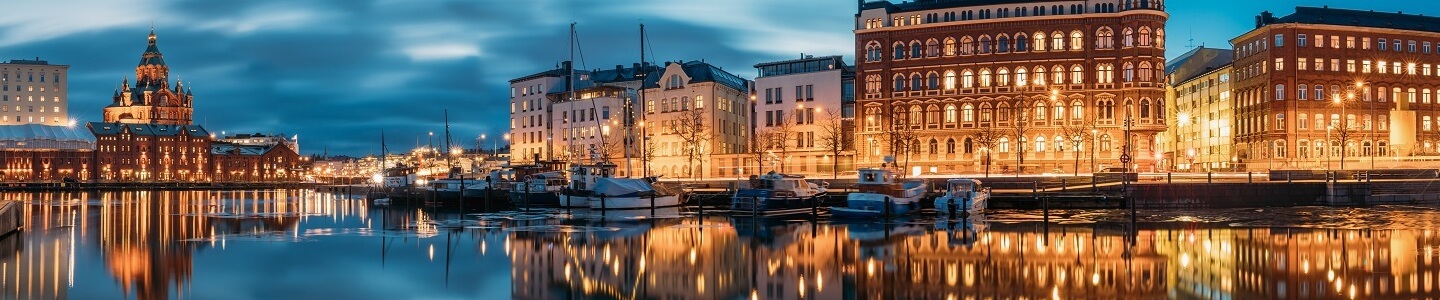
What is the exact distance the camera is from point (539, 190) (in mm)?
82938

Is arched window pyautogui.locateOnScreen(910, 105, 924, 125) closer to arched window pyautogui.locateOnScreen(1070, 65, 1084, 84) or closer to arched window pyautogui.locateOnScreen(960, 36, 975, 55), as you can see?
arched window pyautogui.locateOnScreen(960, 36, 975, 55)

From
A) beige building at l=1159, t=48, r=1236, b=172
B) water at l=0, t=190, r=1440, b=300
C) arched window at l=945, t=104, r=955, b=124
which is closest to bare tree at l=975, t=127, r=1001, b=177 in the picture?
arched window at l=945, t=104, r=955, b=124

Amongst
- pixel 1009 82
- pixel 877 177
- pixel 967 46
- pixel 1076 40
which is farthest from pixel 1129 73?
pixel 877 177

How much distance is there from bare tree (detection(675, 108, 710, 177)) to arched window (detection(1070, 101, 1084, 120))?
116 feet

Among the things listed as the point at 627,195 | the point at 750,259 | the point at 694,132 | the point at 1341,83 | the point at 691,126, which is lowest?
the point at 750,259

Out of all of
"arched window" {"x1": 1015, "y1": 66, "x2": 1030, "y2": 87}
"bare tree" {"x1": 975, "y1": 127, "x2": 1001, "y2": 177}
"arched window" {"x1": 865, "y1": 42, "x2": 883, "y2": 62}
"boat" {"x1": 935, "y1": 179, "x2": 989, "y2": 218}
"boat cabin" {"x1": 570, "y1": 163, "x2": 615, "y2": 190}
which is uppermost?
"arched window" {"x1": 865, "y1": 42, "x2": 883, "y2": 62}

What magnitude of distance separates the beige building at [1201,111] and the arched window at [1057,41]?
15.3 metres

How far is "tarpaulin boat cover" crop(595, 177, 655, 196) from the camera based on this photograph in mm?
70625

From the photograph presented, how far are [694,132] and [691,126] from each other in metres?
1.17

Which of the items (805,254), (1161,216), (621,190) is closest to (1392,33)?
(1161,216)

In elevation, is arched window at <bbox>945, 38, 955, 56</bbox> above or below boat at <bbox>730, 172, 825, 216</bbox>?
above

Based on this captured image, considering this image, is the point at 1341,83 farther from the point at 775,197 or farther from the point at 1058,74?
the point at 775,197

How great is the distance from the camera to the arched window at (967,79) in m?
102

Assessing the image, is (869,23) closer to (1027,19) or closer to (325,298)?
(1027,19)
